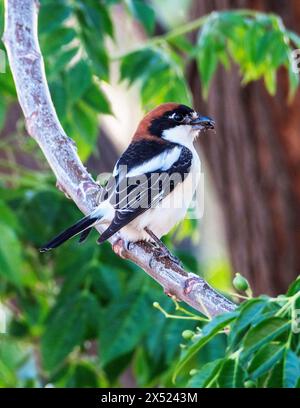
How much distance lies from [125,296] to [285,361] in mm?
2317

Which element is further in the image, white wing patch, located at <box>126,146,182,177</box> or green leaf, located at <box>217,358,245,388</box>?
white wing patch, located at <box>126,146,182,177</box>

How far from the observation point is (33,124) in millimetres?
3164

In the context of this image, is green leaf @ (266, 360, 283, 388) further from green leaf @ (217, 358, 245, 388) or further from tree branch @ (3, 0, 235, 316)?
tree branch @ (3, 0, 235, 316)

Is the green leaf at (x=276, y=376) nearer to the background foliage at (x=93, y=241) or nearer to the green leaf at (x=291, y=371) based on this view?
the green leaf at (x=291, y=371)

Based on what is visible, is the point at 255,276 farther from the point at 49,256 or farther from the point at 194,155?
the point at 194,155

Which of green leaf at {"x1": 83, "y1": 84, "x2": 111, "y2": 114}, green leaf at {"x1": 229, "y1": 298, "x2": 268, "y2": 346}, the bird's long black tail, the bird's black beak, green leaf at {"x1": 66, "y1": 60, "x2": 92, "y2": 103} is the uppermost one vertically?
green leaf at {"x1": 66, "y1": 60, "x2": 92, "y2": 103}

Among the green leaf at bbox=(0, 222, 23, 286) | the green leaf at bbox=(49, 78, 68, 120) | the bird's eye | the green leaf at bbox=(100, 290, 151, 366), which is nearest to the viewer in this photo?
the green leaf at bbox=(100, 290, 151, 366)

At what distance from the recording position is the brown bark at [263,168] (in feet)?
19.2

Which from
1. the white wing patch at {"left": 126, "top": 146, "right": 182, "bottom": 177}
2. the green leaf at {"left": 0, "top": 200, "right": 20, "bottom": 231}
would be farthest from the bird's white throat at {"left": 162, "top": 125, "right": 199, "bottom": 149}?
the green leaf at {"left": 0, "top": 200, "right": 20, "bottom": 231}

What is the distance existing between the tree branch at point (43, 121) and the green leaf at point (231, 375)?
79 cm

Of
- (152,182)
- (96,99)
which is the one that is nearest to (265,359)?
(152,182)

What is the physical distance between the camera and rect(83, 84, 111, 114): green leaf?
4.37m

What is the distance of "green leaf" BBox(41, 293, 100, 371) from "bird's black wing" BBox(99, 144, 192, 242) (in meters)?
0.81
